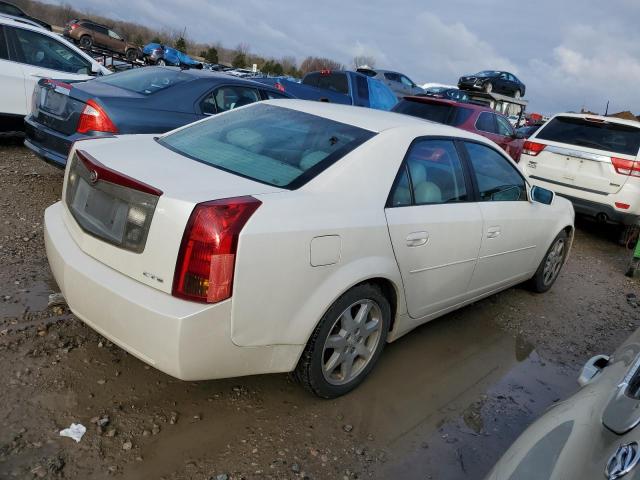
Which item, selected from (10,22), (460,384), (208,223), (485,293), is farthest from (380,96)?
(208,223)

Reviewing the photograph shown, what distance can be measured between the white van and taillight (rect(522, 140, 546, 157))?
634cm

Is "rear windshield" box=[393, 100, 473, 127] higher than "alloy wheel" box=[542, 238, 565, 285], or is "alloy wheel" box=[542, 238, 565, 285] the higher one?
"rear windshield" box=[393, 100, 473, 127]

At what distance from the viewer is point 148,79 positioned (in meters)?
5.63

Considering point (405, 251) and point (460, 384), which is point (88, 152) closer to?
point (405, 251)

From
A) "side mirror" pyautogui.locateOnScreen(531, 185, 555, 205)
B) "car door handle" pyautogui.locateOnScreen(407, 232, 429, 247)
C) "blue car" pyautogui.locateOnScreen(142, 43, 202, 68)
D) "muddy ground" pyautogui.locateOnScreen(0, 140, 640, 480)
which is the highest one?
"blue car" pyautogui.locateOnScreen(142, 43, 202, 68)

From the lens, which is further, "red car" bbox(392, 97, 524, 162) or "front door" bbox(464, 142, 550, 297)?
"red car" bbox(392, 97, 524, 162)

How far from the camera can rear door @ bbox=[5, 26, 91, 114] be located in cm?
665

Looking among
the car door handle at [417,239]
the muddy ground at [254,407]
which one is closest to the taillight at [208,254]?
the muddy ground at [254,407]

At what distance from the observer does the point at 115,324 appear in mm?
2344

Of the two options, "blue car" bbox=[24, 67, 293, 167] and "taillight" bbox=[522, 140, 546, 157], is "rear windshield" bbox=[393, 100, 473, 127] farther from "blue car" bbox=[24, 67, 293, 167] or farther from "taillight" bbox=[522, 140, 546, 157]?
"blue car" bbox=[24, 67, 293, 167]

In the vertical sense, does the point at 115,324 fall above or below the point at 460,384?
above

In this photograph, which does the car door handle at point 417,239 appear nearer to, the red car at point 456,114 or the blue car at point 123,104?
the blue car at point 123,104

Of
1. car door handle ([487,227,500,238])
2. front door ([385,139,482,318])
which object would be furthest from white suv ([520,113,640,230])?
front door ([385,139,482,318])

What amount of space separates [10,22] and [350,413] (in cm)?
666
